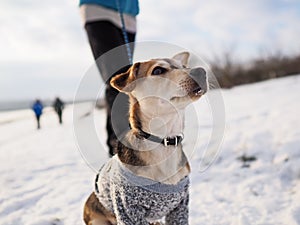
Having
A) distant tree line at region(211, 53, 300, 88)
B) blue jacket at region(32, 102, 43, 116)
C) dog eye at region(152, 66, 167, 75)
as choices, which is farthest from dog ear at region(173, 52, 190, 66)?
distant tree line at region(211, 53, 300, 88)

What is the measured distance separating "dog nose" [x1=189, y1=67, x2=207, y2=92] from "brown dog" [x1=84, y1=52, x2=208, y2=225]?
15 mm

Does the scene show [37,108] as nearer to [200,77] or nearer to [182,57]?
[182,57]

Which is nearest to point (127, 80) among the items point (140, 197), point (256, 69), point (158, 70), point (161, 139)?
point (158, 70)

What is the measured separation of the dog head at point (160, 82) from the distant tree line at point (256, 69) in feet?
62.2

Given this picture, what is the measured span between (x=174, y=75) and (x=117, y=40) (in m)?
1.07

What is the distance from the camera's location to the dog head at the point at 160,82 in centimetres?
161

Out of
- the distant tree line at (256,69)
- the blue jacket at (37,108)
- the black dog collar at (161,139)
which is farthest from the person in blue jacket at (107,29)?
the distant tree line at (256,69)

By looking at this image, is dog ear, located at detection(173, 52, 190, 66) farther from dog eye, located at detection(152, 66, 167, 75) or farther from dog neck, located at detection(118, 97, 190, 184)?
dog neck, located at detection(118, 97, 190, 184)

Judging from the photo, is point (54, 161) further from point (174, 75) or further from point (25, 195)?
point (174, 75)

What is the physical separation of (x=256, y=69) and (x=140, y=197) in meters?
23.3

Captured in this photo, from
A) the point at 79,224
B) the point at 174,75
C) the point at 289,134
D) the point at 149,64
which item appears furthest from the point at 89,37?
the point at 289,134

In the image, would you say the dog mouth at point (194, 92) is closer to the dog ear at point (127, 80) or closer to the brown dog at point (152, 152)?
the brown dog at point (152, 152)

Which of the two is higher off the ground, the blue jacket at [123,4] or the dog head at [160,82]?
the blue jacket at [123,4]

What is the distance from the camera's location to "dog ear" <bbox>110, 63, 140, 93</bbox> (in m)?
1.76
